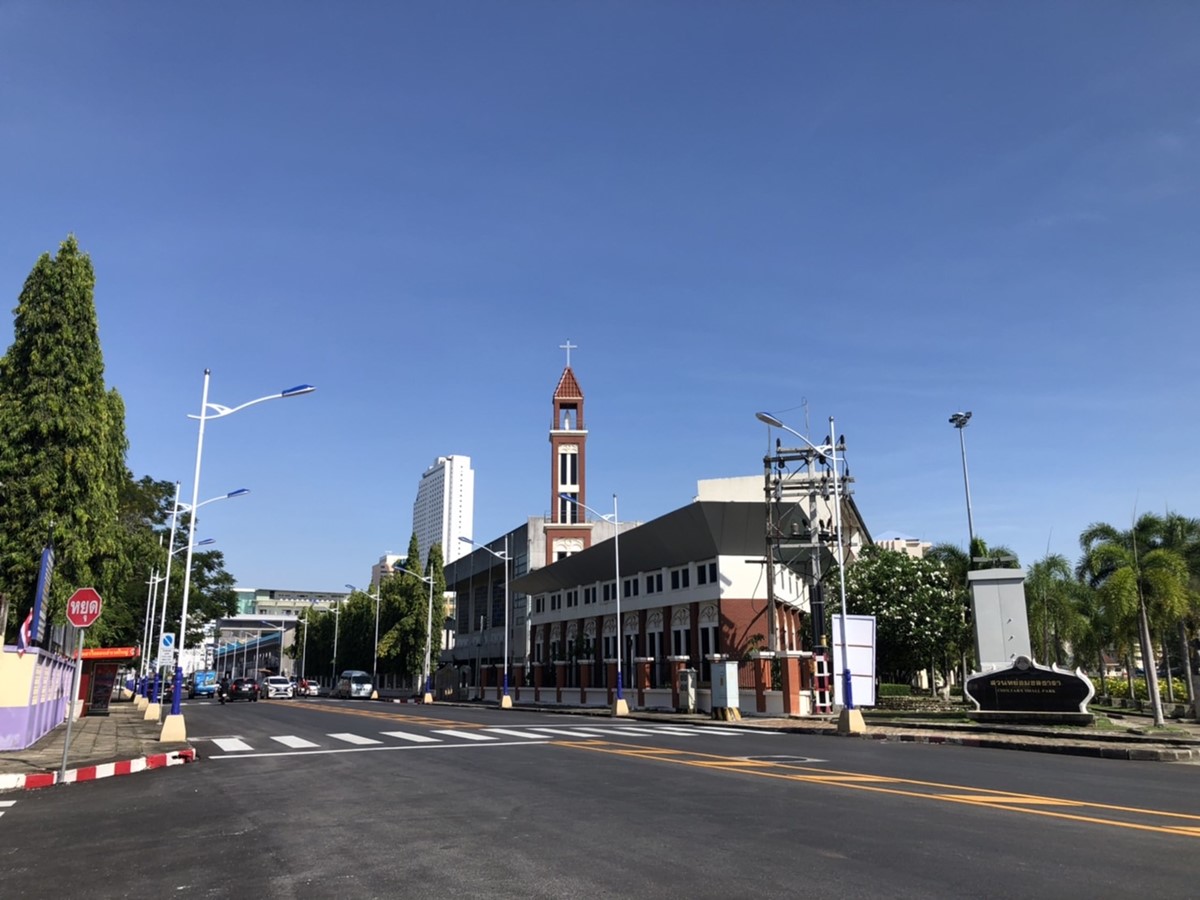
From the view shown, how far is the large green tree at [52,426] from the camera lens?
30.9 m

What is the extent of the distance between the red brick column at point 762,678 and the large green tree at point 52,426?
1070 inches

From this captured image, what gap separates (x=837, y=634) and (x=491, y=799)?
20974mm

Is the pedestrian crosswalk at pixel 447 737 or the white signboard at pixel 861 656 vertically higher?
the white signboard at pixel 861 656

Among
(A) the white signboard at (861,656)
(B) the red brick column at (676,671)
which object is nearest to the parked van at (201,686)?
(B) the red brick column at (676,671)

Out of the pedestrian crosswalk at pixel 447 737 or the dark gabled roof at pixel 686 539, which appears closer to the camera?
the pedestrian crosswalk at pixel 447 737

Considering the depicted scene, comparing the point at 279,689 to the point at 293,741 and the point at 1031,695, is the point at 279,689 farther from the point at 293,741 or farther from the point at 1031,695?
the point at 1031,695

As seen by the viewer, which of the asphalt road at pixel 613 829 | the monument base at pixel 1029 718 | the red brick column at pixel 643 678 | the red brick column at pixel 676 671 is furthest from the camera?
the red brick column at pixel 643 678

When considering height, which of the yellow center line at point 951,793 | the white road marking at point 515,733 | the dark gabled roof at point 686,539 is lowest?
the white road marking at point 515,733

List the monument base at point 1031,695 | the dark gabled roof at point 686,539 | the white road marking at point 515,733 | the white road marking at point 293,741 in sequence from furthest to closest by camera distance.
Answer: the dark gabled roof at point 686,539 → the monument base at point 1031,695 → the white road marking at point 515,733 → the white road marking at point 293,741

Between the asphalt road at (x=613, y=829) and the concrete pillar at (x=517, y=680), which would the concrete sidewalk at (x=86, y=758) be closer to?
the asphalt road at (x=613, y=829)

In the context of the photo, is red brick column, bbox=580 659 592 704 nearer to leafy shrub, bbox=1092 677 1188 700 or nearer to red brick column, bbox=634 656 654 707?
red brick column, bbox=634 656 654 707

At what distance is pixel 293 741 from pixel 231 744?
1535 mm

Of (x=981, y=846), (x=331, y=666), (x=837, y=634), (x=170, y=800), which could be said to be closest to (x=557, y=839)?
(x=981, y=846)

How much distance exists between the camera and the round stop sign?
16438 mm
